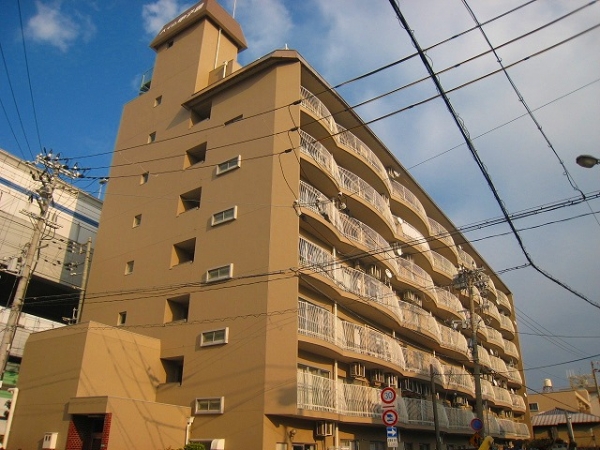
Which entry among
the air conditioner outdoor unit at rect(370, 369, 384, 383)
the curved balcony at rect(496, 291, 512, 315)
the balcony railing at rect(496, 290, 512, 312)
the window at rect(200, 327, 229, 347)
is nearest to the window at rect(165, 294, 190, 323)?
the window at rect(200, 327, 229, 347)

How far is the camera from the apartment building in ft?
55.6

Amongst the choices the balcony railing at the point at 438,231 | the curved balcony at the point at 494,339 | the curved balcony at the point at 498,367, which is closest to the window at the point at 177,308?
the balcony railing at the point at 438,231

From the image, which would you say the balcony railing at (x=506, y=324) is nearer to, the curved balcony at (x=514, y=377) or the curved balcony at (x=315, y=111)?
the curved balcony at (x=514, y=377)

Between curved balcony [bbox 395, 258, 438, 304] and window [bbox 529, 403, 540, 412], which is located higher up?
curved balcony [bbox 395, 258, 438, 304]

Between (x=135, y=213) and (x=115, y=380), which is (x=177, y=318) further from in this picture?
(x=135, y=213)

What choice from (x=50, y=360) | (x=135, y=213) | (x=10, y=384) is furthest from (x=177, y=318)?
(x=10, y=384)

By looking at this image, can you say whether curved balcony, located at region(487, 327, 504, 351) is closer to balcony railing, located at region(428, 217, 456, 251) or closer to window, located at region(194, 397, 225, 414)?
balcony railing, located at region(428, 217, 456, 251)

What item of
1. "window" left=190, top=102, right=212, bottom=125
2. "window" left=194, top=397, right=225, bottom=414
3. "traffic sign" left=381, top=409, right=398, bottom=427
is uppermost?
"window" left=190, top=102, right=212, bottom=125

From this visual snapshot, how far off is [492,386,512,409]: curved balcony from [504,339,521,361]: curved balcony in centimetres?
632

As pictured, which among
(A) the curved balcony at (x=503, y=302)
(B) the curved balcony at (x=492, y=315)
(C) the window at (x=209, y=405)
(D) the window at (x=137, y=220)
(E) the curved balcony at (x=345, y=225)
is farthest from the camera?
(A) the curved balcony at (x=503, y=302)

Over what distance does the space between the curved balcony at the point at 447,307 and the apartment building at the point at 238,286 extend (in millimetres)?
1962

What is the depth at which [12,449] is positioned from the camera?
17.9m

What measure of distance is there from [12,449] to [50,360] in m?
3.28

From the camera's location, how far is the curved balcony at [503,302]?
4845 centimetres
